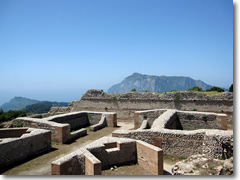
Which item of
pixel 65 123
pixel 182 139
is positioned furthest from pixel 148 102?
pixel 182 139

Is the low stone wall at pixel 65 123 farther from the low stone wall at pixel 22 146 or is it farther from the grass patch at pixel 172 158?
the grass patch at pixel 172 158

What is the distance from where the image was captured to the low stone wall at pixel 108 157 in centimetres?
650

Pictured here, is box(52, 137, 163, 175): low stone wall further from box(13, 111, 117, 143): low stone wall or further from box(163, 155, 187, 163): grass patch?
box(13, 111, 117, 143): low stone wall

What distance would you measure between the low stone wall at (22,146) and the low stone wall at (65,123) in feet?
3.59

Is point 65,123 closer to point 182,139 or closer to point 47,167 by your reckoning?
point 47,167

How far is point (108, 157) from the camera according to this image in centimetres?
828

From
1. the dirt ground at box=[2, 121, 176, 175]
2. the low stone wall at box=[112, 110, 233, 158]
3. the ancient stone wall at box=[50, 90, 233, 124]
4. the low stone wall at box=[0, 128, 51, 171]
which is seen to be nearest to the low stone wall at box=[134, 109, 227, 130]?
the ancient stone wall at box=[50, 90, 233, 124]

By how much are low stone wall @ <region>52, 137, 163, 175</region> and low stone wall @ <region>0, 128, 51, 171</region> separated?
289 centimetres

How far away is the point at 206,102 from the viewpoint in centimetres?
1803

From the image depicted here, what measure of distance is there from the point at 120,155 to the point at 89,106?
45.2 feet

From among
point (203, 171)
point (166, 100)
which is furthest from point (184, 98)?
point (203, 171)

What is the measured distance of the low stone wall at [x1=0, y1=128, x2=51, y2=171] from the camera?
8.10 m

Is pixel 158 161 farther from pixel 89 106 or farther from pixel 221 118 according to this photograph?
pixel 89 106

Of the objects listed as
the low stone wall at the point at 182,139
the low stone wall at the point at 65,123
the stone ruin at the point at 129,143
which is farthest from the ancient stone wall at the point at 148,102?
the low stone wall at the point at 182,139
